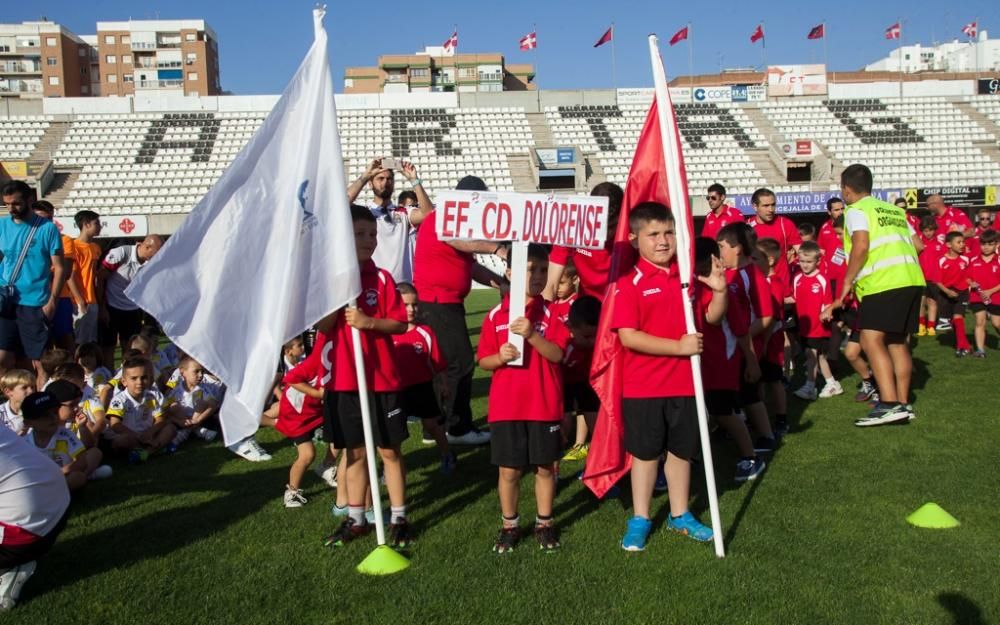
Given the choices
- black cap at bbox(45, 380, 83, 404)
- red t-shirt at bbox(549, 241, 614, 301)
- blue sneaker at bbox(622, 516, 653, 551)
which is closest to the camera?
blue sneaker at bbox(622, 516, 653, 551)

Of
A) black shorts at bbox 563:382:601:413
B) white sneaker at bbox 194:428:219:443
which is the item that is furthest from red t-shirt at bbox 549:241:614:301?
white sneaker at bbox 194:428:219:443

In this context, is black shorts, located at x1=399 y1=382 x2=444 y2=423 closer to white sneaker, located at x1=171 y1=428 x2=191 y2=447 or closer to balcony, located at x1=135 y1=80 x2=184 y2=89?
white sneaker, located at x1=171 y1=428 x2=191 y2=447

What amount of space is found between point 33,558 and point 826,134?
41.8 meters

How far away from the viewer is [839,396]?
8742 mm

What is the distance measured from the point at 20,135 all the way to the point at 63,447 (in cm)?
3881

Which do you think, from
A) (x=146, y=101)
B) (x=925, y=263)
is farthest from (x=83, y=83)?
A: (x=925, y=263)

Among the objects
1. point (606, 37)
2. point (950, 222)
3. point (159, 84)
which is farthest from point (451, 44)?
point (159, 84)

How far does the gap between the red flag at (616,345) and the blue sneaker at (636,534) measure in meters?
0.27

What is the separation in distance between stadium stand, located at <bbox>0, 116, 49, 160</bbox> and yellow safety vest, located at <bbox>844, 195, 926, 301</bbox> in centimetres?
3804

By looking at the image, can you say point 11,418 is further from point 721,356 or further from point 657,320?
point 721,356

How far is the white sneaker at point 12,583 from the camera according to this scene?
3.96 meters

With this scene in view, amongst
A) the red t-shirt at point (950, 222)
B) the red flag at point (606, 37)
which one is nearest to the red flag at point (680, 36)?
the red flag at point (606, 37)

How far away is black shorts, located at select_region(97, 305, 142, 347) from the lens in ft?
34.4

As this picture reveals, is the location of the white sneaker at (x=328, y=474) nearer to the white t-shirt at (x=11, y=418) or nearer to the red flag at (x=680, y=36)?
the white t-shirt at (x=11, y=418)
